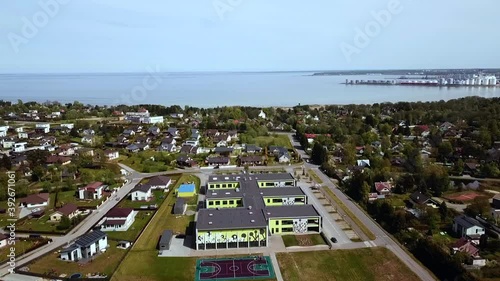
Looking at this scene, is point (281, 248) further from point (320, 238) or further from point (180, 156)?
point (180, 156)

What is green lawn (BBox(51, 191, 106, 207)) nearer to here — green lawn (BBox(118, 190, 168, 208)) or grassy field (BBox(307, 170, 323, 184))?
green lawn (BBox(118, 190, 168, 208))

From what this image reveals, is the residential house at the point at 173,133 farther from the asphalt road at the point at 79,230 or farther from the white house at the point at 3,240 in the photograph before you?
the white house at the point at 3,240

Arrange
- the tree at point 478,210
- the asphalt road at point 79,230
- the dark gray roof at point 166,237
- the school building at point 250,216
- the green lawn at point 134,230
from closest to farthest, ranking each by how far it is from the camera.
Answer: the asphalt road at point 79,230, the dark gray roof at point 166,237, the school building at point 250,216, the green lawn at point 134,230, the tree at point 478,210

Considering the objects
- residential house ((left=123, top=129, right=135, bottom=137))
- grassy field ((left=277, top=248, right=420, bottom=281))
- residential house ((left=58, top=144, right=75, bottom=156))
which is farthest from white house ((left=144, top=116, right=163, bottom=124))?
grassy field ((left=277, top=248, right=420, bottom=281))

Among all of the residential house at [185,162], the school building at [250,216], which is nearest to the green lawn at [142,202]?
the school building at [250,216]

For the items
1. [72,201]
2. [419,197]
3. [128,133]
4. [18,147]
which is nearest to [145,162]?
[72,201]

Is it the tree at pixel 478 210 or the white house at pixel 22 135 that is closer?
the tree at pixel 478 210
